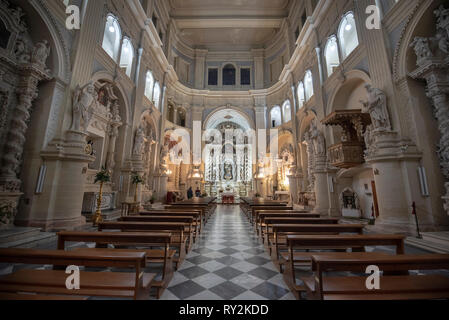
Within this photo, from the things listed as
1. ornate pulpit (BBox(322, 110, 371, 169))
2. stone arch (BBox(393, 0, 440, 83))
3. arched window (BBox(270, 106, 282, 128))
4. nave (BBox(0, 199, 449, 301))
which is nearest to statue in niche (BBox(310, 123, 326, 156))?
ornate pulpit (BBox(322, 110, 371, 169))

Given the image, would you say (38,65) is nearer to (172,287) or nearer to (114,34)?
(114,34)

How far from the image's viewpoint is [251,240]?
14.4 ft

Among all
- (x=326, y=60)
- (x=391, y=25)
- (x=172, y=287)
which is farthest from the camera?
(x=326, y=60)

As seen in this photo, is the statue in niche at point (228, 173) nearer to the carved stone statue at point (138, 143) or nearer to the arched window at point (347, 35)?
the carved stone statue at point (138, 143)

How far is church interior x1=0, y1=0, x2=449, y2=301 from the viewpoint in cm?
169

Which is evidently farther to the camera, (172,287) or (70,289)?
(172,287)

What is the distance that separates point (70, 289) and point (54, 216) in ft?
14.6

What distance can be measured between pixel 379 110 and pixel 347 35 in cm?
523

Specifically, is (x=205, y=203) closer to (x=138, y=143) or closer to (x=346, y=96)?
(x=138, y=143)

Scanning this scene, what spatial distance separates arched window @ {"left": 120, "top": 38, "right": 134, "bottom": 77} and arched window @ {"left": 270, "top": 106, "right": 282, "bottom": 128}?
1105cm

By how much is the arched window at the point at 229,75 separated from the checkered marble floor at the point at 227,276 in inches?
645

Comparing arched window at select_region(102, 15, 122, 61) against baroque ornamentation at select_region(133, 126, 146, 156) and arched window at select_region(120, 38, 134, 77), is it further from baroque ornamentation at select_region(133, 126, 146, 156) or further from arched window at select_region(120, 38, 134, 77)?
baroque ornamentation at select_region(133, 126, 146, 156)
